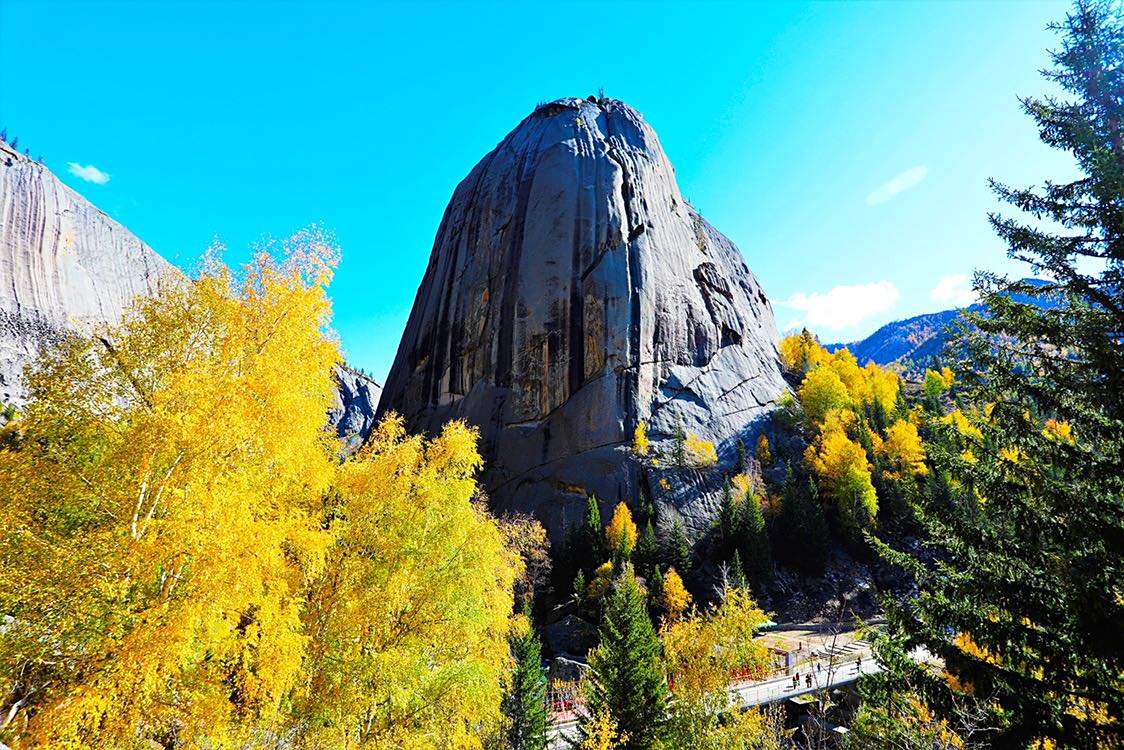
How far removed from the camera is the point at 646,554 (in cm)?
3503

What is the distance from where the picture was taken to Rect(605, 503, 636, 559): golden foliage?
113 ft

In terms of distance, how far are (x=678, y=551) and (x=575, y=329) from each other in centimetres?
2135

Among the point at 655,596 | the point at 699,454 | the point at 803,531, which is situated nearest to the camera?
the point at 655,596

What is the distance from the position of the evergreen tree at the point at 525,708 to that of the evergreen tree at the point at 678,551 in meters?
20.3

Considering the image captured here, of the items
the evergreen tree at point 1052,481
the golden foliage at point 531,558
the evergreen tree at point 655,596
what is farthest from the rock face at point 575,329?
the evergreen tree at point 1052,481

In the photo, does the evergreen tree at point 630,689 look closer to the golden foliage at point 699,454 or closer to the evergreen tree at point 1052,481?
the evergreen tree at point 1052,481

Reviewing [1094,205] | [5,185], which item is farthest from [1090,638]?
[5,185]

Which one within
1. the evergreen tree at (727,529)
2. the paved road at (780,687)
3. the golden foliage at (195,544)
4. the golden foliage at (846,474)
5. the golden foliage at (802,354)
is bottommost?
the paved road at (780,687)

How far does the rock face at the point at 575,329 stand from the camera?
143 ft

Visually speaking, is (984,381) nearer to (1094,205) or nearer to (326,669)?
(1094,205)

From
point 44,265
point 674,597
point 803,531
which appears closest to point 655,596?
point 674,597

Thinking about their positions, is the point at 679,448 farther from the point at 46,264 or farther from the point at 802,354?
the point at 46,264

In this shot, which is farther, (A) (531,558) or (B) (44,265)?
(B) (44,265)

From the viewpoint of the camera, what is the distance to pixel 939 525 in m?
7.01
